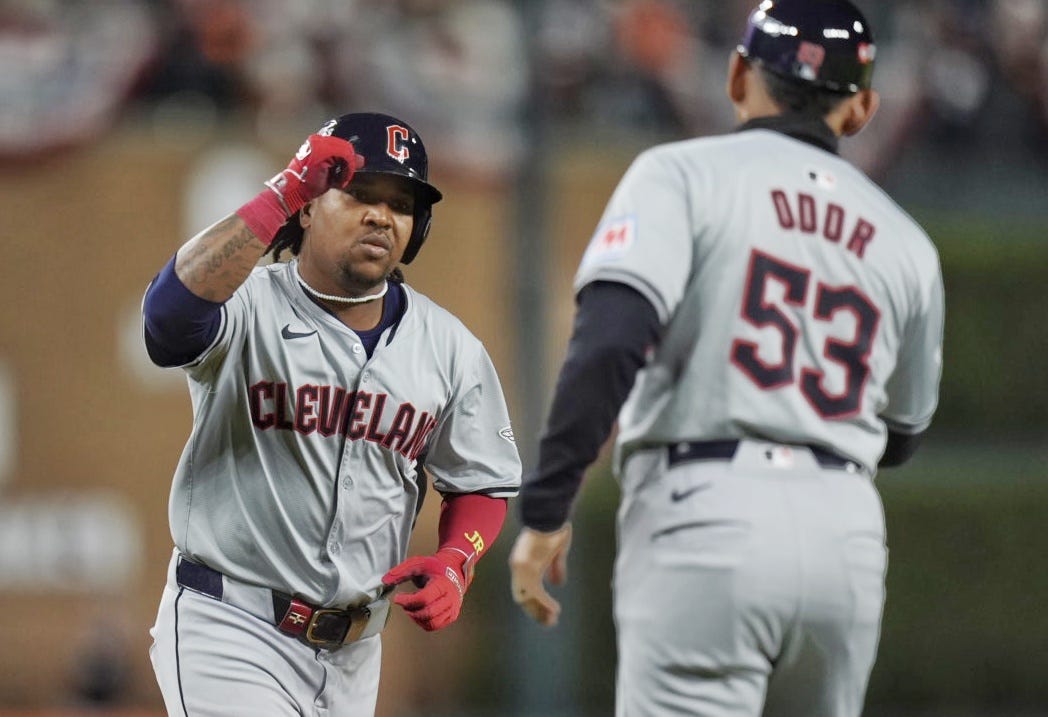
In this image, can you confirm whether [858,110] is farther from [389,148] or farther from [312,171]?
[312,171]

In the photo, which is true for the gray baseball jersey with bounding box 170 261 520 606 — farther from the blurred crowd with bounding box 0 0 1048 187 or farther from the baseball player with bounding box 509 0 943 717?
the blurred crowd with bounding box 0 0 1048 187

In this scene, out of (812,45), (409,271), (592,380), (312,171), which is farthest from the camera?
(409,271)

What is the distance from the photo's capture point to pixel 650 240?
281 cm

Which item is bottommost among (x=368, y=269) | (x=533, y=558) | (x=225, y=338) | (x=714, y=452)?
(x=533, y=558)

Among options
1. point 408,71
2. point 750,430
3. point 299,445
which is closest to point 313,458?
point 299,445

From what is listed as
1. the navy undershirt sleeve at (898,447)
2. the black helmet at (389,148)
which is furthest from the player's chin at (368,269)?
the navy undershirt sleeve at (898,447)

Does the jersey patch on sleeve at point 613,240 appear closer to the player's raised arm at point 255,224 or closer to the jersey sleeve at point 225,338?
the player's raised arm at point 255,224

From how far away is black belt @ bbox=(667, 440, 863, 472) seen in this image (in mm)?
2865

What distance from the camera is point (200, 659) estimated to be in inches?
120

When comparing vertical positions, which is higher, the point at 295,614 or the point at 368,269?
the point at 368,269

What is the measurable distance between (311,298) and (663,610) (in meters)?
0.90

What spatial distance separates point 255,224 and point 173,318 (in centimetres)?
21

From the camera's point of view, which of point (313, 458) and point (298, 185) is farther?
point (313, 458)

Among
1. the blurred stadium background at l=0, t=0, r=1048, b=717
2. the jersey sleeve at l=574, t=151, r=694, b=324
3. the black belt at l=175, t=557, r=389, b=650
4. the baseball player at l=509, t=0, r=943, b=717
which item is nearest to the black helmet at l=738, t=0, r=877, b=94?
the baseball player at l=509, t=0, r=943, b=717
